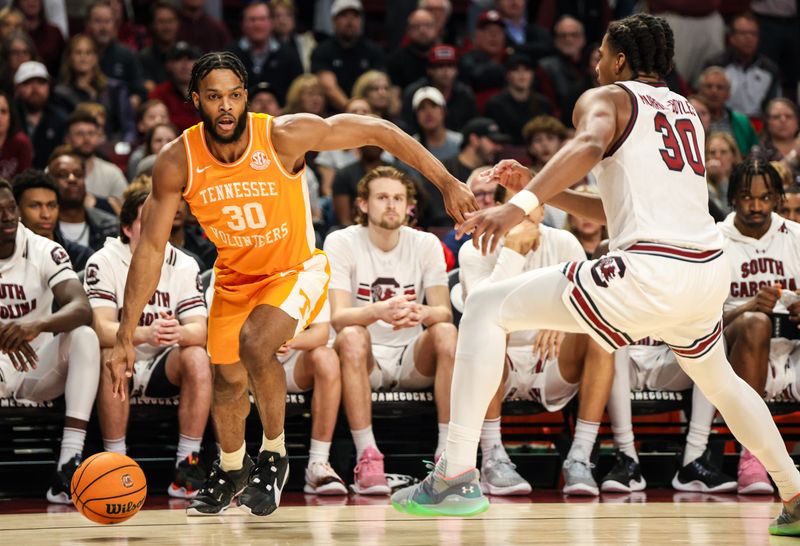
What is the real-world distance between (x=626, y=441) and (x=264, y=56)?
6.24 m

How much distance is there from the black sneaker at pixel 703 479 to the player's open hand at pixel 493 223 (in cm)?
319

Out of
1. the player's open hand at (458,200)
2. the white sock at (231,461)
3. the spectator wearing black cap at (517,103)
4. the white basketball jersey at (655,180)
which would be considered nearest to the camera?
the white basketball jersey at (655,180)

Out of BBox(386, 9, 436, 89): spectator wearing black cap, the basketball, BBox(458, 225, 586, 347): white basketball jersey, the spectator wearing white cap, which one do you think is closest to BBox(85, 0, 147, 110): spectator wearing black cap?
the spectator wearing white cap

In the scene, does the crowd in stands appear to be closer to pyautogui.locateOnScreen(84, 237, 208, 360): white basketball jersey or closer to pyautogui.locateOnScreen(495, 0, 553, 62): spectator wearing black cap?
pyautogui.locateOnScreen(84, 237, 208, 360): white basketball jersey

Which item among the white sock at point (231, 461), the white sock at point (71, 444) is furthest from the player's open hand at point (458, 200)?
the white sock at point (71, 444)

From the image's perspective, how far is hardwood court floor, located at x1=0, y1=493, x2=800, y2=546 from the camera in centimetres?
450

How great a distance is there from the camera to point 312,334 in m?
6.48

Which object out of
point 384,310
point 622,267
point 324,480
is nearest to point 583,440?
point 384,310

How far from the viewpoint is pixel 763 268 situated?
22.9 feet

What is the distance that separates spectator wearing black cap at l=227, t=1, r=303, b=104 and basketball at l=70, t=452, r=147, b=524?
681 cm

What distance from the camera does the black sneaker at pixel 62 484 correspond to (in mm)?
6074

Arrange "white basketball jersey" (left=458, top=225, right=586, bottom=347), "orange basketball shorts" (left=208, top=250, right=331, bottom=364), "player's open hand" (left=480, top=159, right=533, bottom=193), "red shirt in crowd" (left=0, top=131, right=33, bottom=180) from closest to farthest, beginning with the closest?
"player's open hand" (left=480, top=159, right=533, bottom=193) < "orange basketball shorts" (left=208, top=250, right=331, bottom=364) < "white basketball jersey" (left=458, top=225, right=586, bottom=347) < "red shirt in crowd" (left=0, top=131, right=33, bottom=180)

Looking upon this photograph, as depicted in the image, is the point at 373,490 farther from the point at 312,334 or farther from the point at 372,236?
the point at 372,236

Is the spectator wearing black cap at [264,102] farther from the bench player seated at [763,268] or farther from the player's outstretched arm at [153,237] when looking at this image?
the player's outstretched arm at [153,237]
